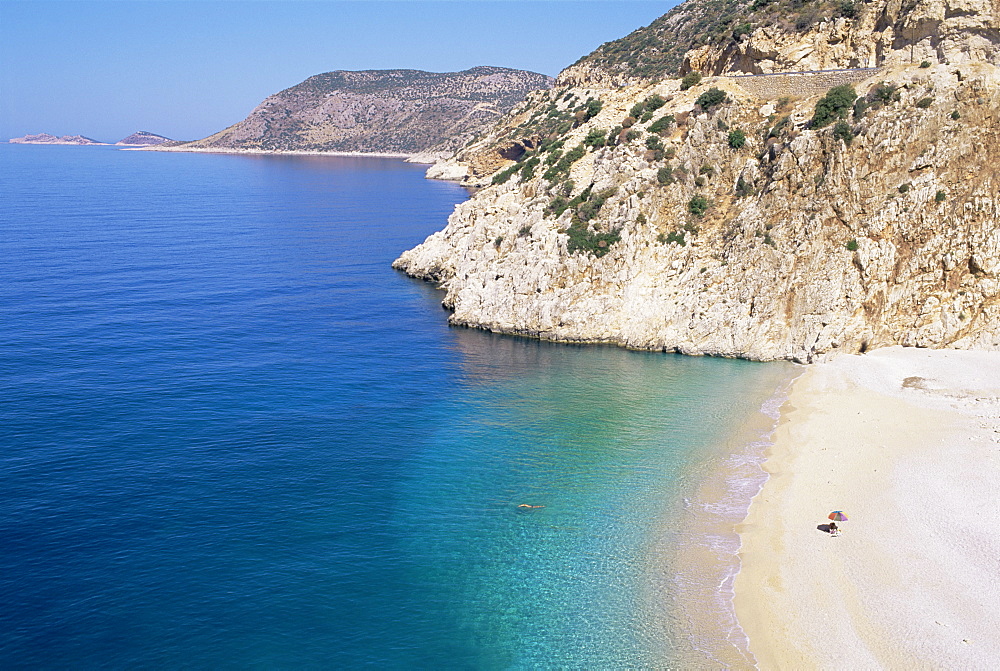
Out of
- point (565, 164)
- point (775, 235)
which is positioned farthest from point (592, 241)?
point (775, 235)

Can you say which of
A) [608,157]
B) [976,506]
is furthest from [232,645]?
[608,157]

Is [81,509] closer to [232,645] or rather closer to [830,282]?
[232,645]

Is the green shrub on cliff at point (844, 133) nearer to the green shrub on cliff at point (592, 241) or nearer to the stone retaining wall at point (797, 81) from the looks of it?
the stone retaining wall at point (797, 81)

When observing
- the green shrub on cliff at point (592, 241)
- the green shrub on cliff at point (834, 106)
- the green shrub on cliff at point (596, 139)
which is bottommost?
the green shrub on cliff at point (592, 241)

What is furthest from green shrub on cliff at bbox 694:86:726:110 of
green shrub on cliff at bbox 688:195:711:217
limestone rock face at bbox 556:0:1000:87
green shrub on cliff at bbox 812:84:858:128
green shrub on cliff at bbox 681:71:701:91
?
green shrub on cliff at bbox 688:195:711:217

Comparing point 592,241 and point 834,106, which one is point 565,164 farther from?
point 834,106

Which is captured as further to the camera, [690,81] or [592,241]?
[690,81]

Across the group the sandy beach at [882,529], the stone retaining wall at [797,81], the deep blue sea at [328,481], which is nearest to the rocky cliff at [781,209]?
the stone retaining wall at [797,81]

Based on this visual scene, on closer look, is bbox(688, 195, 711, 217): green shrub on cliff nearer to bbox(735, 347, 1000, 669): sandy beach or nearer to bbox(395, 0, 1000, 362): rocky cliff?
bbox(395, 0, 1000, 362): rocky cliff
